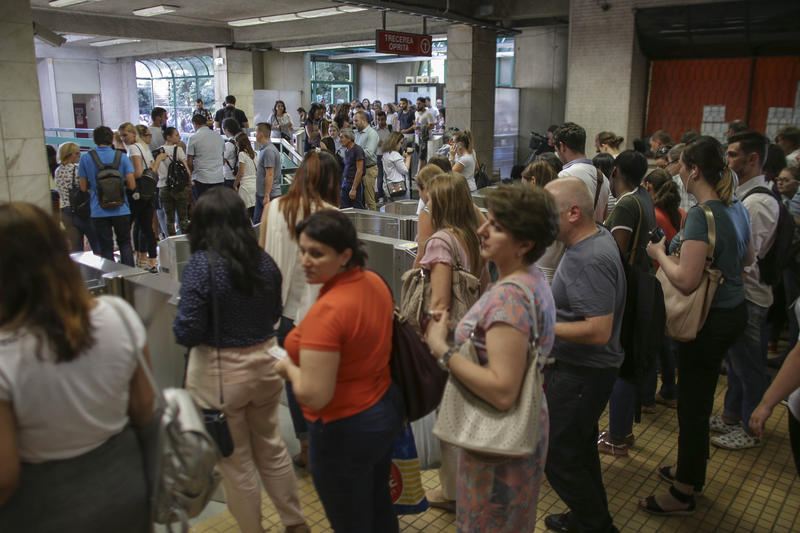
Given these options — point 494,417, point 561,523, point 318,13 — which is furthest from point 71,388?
point 318,13

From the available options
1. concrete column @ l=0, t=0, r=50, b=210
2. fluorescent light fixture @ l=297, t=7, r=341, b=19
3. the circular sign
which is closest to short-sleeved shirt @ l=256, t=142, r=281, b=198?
concrete column @ l=0, t=0, r=50, b=210

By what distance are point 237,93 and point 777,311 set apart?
17.8 m

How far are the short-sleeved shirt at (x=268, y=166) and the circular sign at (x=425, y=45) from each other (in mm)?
4127

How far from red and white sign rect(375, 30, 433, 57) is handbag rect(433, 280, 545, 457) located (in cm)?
853

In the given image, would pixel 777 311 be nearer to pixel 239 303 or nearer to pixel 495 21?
pixel 239 303

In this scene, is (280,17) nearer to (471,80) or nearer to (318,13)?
(318,13)

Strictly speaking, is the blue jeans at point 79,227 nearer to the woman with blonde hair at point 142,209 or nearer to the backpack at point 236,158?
the woman with blonde hair at point 142,209

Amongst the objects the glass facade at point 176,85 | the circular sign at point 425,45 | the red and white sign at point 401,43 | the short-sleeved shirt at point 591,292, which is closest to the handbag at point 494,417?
the short-sleeved shirt at point 591,292

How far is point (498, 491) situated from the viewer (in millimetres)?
1935

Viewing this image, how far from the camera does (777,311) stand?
5.37m

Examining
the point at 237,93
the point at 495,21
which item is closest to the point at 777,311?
the point at 495,21

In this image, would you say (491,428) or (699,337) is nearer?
(491,428)

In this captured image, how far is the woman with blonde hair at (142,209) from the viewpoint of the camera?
7281mm

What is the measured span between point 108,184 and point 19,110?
1.58 m
